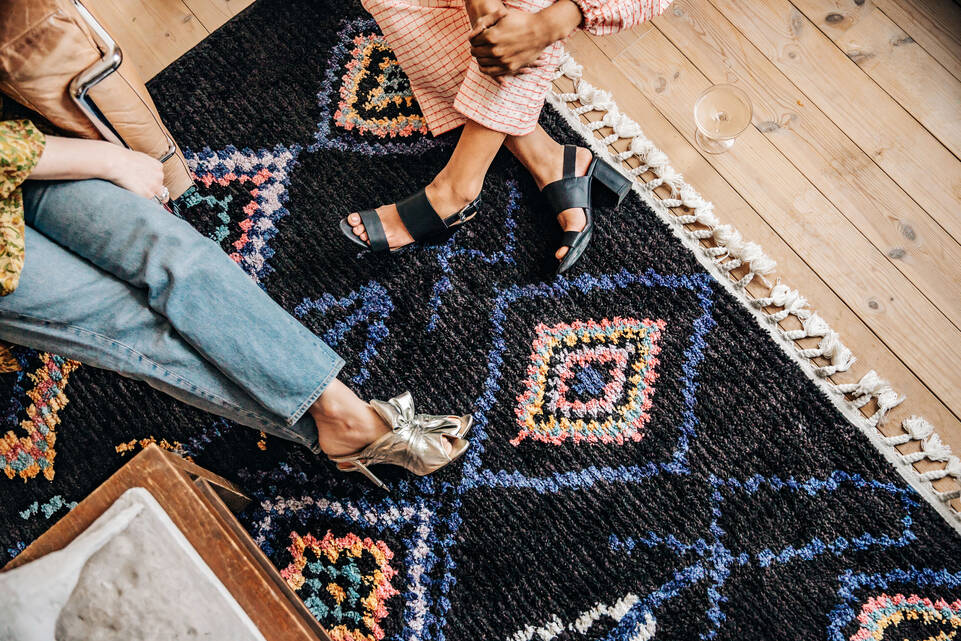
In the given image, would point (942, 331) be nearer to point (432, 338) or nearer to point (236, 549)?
point (432, 338)

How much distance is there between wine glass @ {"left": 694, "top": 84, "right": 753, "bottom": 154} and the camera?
50.9 inches

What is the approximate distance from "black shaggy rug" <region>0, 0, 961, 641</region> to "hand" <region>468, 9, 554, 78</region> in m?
0.32

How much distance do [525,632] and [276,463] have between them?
591 mm

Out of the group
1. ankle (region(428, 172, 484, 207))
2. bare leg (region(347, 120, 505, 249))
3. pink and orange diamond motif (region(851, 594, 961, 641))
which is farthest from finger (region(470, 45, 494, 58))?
pink and orange diamond motif (region(851, 594, 961, 641))

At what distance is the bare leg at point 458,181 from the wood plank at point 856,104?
2.13ft

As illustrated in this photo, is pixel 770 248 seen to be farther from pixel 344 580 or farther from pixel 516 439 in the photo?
pixel 344 580

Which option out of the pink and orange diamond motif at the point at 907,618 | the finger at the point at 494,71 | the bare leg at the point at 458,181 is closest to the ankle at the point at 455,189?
the bare leg at the point at 458,181

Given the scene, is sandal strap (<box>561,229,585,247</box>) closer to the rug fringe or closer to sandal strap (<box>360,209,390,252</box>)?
the rug fringe

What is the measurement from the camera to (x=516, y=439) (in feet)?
4.02

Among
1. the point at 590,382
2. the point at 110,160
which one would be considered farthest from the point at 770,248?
the point at 110,160

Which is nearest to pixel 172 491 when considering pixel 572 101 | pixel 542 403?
pixel 542 403

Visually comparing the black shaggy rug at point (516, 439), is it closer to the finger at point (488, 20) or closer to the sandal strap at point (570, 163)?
the sandal strap at point (570, 163)

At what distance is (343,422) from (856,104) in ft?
4.05

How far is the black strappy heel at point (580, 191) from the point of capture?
1224 mm
